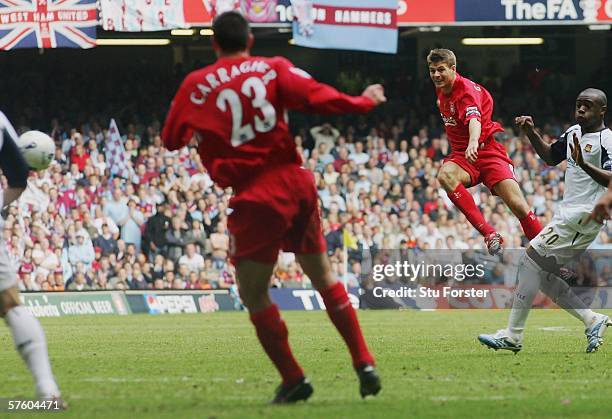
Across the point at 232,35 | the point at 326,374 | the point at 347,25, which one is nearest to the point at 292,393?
the point at 326,374

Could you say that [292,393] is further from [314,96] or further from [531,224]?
[531,224]

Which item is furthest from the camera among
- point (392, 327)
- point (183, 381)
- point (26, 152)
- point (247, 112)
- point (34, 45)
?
point (34, 45)

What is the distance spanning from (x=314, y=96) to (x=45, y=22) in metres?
19.3

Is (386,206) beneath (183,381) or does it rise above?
beneath

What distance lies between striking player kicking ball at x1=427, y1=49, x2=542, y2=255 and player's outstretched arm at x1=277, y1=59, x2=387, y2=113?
563 centimetres

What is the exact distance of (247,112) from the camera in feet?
23.8

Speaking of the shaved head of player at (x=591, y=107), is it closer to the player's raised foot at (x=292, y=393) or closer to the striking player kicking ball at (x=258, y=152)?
the striking player kicking ball at (x=258, y=152)

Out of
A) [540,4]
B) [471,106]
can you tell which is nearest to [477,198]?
[540,4]

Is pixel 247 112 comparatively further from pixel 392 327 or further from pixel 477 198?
pixel 477 198

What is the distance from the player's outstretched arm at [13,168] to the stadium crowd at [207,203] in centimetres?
1505

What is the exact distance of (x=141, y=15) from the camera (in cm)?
2572

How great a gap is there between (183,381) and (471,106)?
17.9 ft

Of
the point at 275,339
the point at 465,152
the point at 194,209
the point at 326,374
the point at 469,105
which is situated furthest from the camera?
the point at 194,209

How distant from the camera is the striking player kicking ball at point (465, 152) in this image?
12.9 meters
